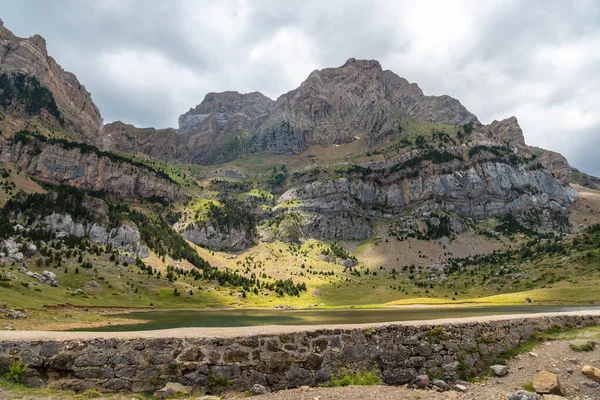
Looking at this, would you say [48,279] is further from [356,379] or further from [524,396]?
[524,396]

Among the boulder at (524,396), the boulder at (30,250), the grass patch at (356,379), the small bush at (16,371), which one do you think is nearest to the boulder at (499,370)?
the boulder at (524,396)

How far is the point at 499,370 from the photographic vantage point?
13.5m

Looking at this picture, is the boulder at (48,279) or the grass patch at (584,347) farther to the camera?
the boulder at (48,279)

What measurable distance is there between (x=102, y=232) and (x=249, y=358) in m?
196

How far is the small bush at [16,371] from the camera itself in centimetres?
1033

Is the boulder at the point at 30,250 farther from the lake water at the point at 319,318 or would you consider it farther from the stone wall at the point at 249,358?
the stone wall at the point at 249,358

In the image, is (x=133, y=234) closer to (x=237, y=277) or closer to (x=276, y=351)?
(x=237, y=277)

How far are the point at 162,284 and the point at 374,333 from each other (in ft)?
462

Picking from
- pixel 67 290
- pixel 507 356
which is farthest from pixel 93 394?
pixel 67 290

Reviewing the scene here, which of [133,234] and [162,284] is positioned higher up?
[133,234]

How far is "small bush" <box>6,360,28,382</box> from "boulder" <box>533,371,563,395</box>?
18532 mm

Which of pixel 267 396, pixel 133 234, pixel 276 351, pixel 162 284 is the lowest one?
pixel 162 284

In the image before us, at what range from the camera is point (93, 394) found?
10.2 metres

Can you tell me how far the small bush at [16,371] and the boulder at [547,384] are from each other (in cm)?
1853
